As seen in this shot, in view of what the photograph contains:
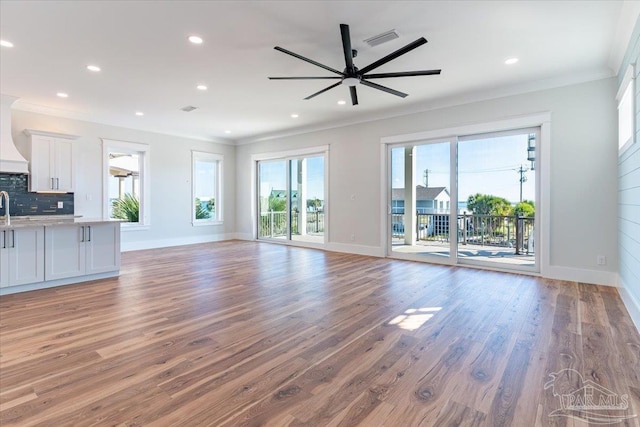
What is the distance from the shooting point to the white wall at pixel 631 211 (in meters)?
2.96

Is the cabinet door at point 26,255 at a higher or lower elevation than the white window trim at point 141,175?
lower

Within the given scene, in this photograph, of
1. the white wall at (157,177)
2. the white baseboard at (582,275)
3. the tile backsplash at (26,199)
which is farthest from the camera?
the white wall at (157,177)

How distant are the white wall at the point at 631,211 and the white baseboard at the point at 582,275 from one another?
0.32m

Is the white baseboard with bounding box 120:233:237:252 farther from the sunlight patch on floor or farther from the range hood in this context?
the sunlight patch on floor

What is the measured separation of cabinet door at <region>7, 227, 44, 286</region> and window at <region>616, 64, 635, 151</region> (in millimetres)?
6780

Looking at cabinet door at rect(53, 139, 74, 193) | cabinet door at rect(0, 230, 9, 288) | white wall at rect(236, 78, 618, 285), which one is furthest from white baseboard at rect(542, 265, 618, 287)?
cabinet door at rect(53, 139, 74, 193)

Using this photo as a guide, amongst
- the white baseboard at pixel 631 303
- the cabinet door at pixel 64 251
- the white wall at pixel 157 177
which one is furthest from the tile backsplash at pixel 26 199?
the white baseboard at pixel 631 303

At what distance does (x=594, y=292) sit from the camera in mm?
3926

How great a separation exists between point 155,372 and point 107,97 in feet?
17.5

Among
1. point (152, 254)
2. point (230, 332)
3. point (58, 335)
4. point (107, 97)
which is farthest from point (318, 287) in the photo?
point (107, 97)

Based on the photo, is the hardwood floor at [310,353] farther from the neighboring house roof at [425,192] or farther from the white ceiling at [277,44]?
the white ceiling at [277,44]

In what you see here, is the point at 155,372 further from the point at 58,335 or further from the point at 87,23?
the point at 87,23

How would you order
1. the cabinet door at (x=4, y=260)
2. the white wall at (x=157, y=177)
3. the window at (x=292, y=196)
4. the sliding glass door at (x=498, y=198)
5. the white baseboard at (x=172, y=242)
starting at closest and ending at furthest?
the cabinet door at (x=4, y=260), the sliding glass door at (x=498, y=198), the white wall at (x=157, y=177), the white baseboard at (x=172, y=242), the window at (x=292, y=196)

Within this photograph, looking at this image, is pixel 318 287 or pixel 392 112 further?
pixel 392 112
